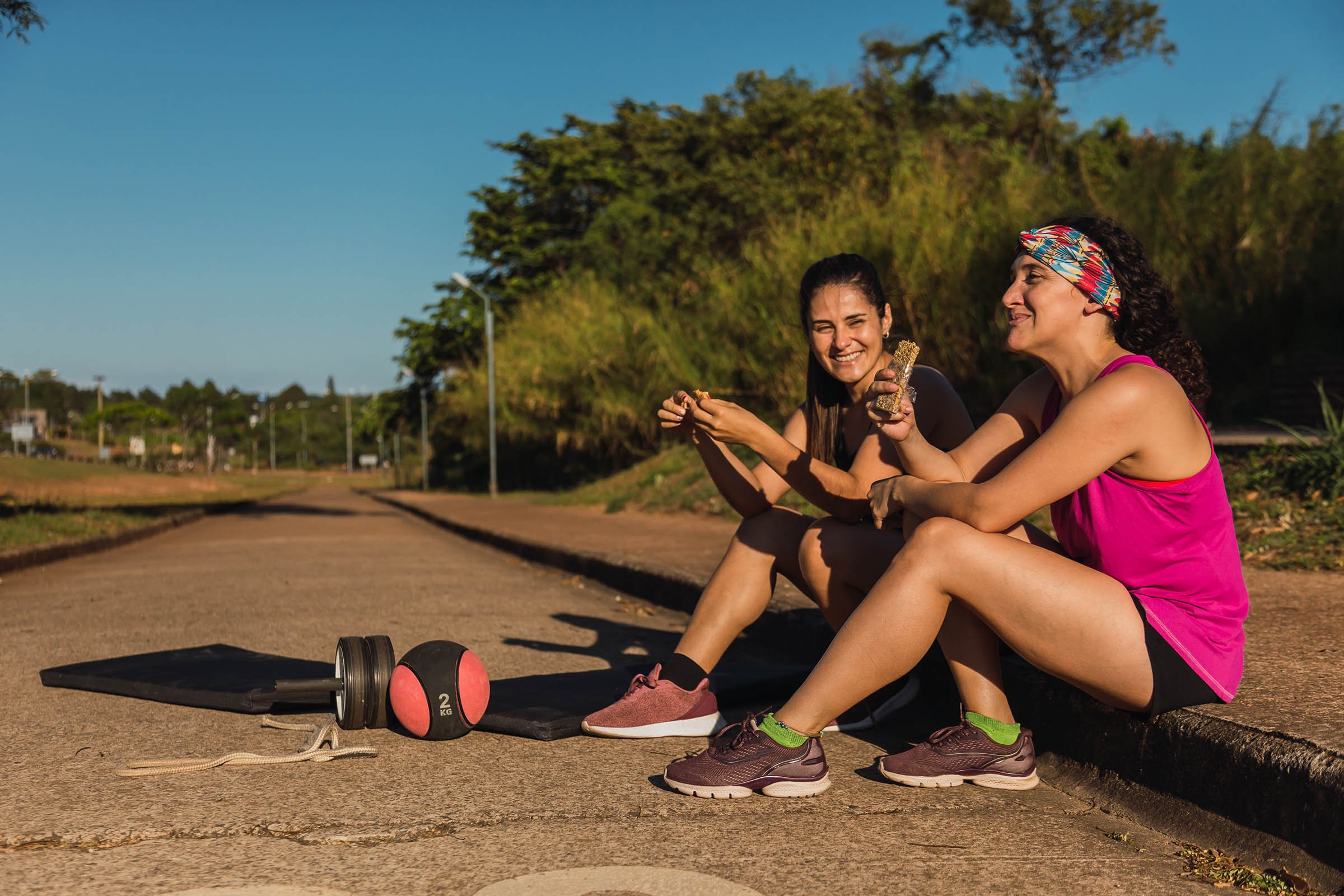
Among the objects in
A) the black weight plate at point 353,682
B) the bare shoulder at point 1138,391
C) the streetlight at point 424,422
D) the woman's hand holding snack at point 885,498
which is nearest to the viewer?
the bare shoulder at point 1138,391

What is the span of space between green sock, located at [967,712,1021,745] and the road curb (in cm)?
932

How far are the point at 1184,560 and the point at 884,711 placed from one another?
1297mm

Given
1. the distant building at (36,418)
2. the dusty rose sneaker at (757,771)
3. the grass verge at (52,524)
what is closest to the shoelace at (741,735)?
the dusty rose sneaker at (757,771)

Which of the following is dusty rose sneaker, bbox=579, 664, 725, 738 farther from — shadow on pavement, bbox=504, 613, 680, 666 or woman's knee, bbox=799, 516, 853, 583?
shadow on pavement, bbox=504, 613, 680, 666

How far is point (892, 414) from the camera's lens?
2.92 m

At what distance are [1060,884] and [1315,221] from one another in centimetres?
1058

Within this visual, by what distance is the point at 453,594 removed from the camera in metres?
Result: 7.60

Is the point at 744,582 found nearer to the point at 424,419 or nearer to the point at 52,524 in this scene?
the point at 52,524

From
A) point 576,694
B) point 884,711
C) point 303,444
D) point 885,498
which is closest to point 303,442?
point 303,444

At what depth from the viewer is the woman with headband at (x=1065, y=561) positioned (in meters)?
2.62

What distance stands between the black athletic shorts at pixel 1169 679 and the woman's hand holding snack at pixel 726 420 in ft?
4.14

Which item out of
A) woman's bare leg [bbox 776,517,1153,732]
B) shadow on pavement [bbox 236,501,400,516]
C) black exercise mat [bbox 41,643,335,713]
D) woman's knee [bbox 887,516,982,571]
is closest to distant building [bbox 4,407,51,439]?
shadow on pavement [bbox 236,501,400,516]

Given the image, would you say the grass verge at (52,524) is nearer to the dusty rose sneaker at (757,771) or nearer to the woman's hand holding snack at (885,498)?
the dusty rose sneaker at (757,771)

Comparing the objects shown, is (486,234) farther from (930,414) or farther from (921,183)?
(930,414)
